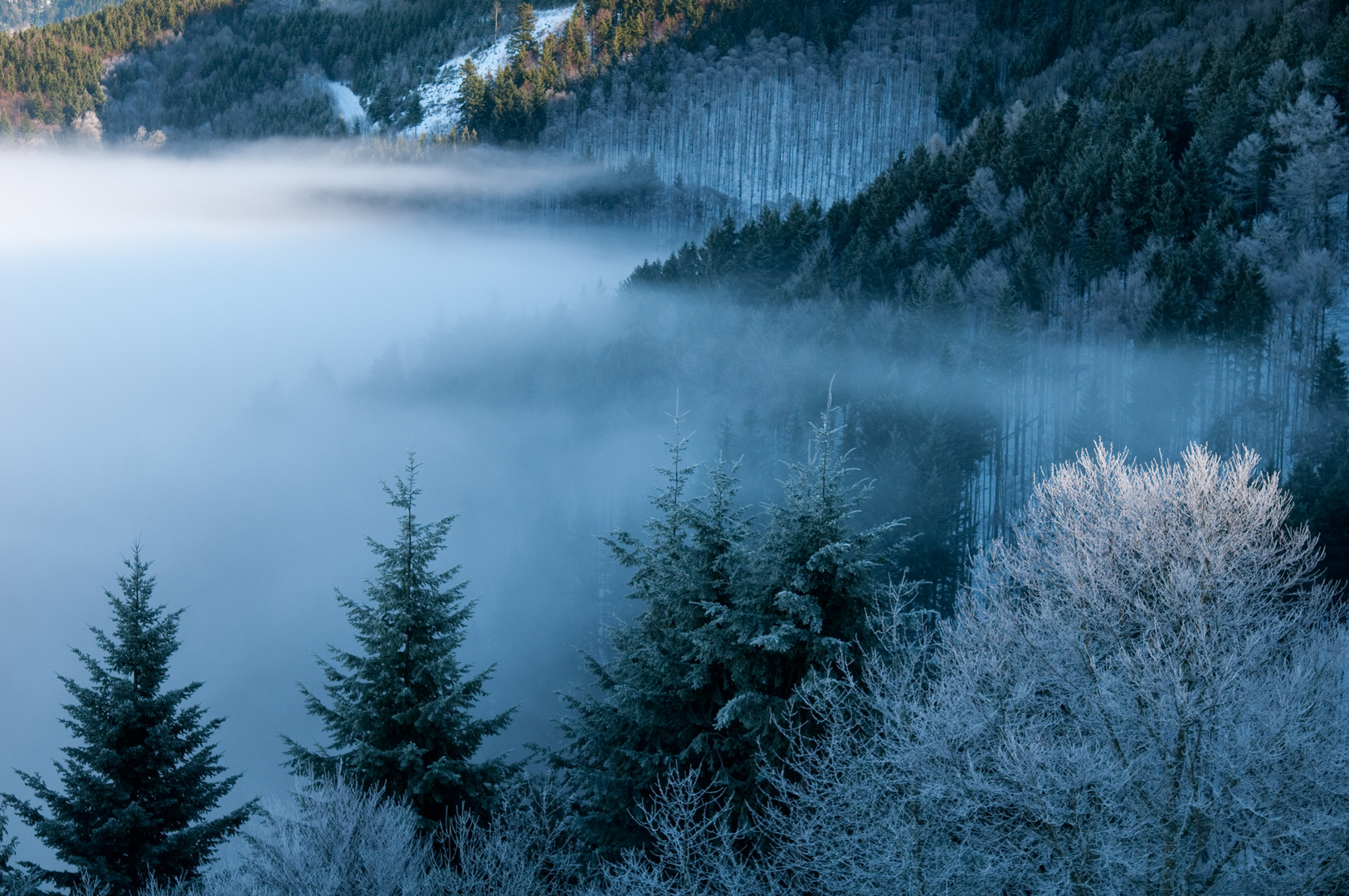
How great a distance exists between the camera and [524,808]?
69.6ft

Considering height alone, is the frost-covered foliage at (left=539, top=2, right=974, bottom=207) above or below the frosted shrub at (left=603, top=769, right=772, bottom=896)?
above

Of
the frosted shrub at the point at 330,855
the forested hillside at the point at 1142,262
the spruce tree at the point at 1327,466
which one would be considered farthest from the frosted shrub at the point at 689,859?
the forested hillside at the point at 1142,262

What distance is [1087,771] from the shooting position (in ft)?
41.5

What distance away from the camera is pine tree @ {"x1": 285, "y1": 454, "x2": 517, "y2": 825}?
19.1 m

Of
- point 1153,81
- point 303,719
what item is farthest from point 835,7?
point 303,719

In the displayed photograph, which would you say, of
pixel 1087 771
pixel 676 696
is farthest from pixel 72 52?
pixel 1087 771

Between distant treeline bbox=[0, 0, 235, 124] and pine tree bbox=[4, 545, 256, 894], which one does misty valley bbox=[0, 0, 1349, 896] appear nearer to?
pine tree bbox=[4, 545, 256, 894]

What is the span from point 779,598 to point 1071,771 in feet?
17.1

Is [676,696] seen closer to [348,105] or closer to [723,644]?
[723,644]

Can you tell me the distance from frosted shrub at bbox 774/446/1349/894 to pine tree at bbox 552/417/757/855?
229cm

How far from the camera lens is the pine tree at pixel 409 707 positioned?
1908 cm

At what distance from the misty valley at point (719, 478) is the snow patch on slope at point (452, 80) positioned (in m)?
0.73

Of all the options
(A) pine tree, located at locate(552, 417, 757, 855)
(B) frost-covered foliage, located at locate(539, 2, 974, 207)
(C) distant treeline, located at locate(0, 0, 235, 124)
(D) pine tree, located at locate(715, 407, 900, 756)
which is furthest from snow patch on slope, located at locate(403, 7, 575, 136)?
(D) pine tree, located at locate(715, 407, 900, 756)

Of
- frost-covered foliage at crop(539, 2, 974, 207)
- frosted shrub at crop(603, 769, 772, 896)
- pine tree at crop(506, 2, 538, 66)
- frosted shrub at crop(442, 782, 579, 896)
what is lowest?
frosted shrub at crop(442, 782, 579, 896)
